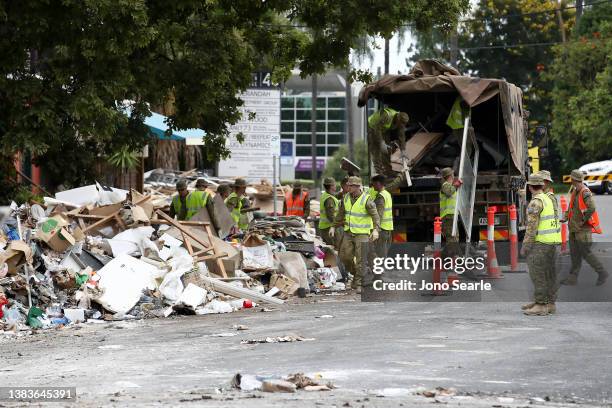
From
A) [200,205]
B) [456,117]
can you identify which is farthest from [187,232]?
[456,117]

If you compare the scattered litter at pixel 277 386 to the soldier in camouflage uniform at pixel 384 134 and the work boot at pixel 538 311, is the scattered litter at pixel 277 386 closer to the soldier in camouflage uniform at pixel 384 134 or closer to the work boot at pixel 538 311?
the work boot at pixel 538 311

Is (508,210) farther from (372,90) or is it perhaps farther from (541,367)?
(541,367)

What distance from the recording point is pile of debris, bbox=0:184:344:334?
15.8 meters

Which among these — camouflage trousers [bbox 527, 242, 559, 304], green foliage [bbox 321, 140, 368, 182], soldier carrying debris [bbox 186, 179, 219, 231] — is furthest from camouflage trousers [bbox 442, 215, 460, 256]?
green foliage [bbox 321, 140, 368, 182]

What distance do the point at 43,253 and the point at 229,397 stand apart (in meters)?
8.66

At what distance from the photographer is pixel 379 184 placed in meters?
18.7

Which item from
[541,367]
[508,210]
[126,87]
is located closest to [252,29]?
[126,87]

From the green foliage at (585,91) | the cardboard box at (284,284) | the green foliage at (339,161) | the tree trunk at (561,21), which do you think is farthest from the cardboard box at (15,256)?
the tree trunk at (561,21)

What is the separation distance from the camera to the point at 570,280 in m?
17.5

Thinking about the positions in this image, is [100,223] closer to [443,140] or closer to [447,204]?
[447,204]

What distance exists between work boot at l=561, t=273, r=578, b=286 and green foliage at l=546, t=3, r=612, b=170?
37.7 meters

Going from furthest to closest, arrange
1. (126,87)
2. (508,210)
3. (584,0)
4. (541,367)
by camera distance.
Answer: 1. (584,0)
2. (508,210)
3. (126,87)
4. (541,367)

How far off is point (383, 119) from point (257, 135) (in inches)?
491

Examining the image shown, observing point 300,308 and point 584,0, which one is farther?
point 584,0
